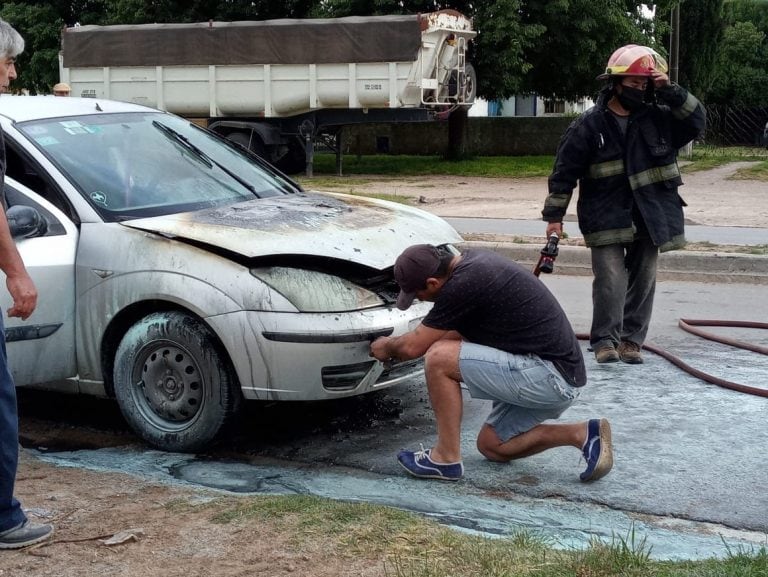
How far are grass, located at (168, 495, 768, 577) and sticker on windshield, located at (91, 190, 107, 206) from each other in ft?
5.44

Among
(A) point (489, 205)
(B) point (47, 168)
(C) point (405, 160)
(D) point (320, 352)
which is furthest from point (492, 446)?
(C) point (405, 160)

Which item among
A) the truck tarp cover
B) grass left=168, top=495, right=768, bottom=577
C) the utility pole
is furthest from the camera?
the utility pole

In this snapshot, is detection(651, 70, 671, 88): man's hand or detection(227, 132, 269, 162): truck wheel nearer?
detection(651, 70, 671, 88): man's hand

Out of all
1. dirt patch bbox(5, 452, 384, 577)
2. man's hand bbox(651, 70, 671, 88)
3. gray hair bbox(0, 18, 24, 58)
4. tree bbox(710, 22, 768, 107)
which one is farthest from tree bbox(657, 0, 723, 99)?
gray hair bbox(0, 18, 24, 58)

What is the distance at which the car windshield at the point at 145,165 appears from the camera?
206 inches

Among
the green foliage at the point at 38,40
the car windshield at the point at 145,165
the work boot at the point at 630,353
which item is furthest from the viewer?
the green foliage at the point at 38,40

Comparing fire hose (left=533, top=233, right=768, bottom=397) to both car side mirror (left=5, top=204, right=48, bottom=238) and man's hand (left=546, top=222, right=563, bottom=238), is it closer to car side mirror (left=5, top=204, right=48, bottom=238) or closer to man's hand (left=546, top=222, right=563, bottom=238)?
man's hand (left=546, top=222, right=563, bottom=238)

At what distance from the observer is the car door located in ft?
15.9

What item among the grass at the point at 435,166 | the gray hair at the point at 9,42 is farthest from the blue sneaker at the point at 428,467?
the grass at the point at 435,166

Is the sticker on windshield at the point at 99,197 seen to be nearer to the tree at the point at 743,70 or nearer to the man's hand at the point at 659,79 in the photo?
the man's hand at the point at 659,79

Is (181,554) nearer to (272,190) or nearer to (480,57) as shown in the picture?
(272,190)

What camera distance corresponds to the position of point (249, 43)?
20.6 metres

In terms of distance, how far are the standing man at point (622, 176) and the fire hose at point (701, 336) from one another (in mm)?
213

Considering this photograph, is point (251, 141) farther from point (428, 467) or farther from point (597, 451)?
point (597, 451)
